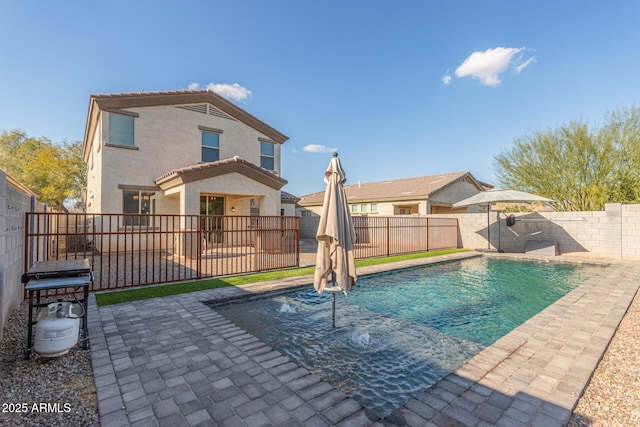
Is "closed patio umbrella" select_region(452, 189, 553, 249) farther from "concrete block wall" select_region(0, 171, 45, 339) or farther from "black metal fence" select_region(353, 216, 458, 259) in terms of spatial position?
"concrete block wall" select_region(0, 171, 45, 339)

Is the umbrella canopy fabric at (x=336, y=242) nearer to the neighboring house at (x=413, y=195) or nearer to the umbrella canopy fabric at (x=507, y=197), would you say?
the umbrella canopy fabric at (x=507, y=197)

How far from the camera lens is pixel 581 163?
1630 centimetres

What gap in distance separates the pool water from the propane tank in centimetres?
230

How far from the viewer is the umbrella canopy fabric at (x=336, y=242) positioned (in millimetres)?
4777

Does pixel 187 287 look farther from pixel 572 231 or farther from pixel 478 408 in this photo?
pixel 572 231

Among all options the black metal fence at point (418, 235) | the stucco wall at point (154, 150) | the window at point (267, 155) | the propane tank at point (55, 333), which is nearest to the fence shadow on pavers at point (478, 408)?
the propane tank at point (55, 333)

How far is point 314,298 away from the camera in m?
6.76

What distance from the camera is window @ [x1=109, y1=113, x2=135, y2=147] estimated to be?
517 inches

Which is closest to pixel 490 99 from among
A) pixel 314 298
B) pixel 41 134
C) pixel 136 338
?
pixel 314 298

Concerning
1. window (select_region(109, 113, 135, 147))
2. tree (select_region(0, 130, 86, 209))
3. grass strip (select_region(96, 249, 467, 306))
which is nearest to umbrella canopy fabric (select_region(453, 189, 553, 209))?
grass strip (select_region(96, 249, 467, 306))

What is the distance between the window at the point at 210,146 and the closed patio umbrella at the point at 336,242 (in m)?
12.8

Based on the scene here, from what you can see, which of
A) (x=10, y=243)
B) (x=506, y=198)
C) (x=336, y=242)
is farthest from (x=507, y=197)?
(x=10, y=243)

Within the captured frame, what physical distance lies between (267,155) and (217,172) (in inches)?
217

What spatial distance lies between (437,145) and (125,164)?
20287mm
